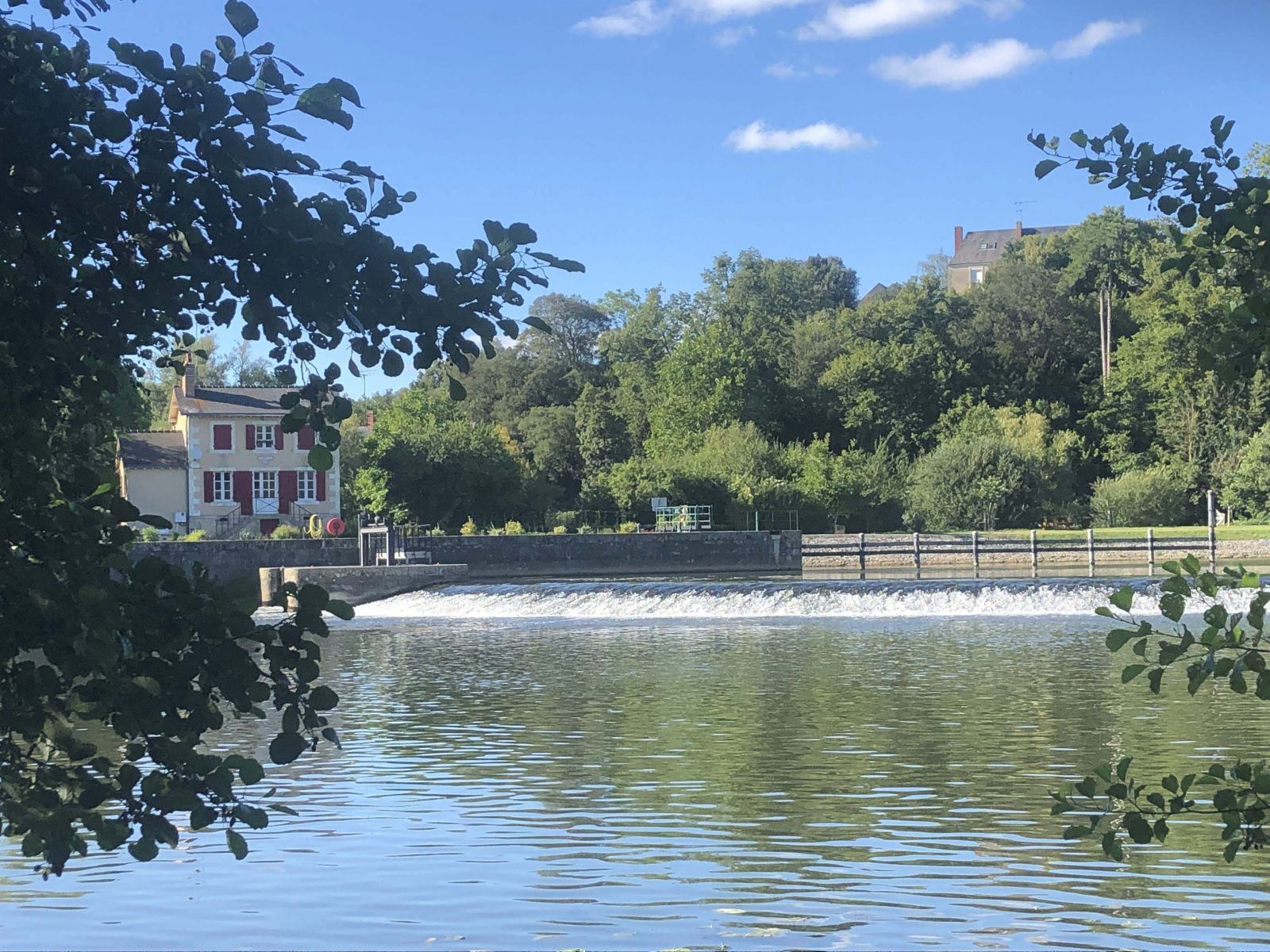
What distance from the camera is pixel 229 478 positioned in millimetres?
48375

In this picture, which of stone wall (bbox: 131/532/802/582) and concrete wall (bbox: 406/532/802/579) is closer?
stone wall (bbox: 131/532/802/582)

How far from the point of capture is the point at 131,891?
7.54 m

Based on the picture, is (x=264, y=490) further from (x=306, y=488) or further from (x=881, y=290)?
(x=881, y=290)

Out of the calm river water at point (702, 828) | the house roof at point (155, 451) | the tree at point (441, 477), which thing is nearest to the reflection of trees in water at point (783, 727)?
the calm river water at point (702, 828)

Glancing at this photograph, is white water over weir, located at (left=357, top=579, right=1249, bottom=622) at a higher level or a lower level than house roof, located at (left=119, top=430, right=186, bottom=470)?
lower

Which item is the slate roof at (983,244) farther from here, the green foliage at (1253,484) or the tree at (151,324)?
the tree at (151,324)

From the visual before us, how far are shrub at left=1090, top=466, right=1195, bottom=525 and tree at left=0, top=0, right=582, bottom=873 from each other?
171 ft

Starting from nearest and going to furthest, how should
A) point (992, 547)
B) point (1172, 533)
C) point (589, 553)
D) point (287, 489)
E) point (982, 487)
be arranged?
point (589, 553), point (992, 547), point (1172, 533), point (287, 489), point (982, 487)

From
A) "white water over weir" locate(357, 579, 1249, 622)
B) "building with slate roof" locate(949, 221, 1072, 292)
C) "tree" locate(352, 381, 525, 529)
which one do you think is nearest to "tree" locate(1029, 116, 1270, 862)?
"white water over weir" locate(357, 579, 1249, 622)

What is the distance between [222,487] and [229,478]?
1.23 feet

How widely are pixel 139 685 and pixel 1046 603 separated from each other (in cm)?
2579

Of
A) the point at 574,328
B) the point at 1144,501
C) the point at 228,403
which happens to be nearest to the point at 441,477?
the point at 228,403

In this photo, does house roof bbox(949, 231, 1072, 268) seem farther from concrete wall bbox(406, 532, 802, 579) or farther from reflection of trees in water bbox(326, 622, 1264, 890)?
reflection of trees in water bbox(326, 622, 1264, 890)

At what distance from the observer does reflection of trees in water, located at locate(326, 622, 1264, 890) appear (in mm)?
9250
